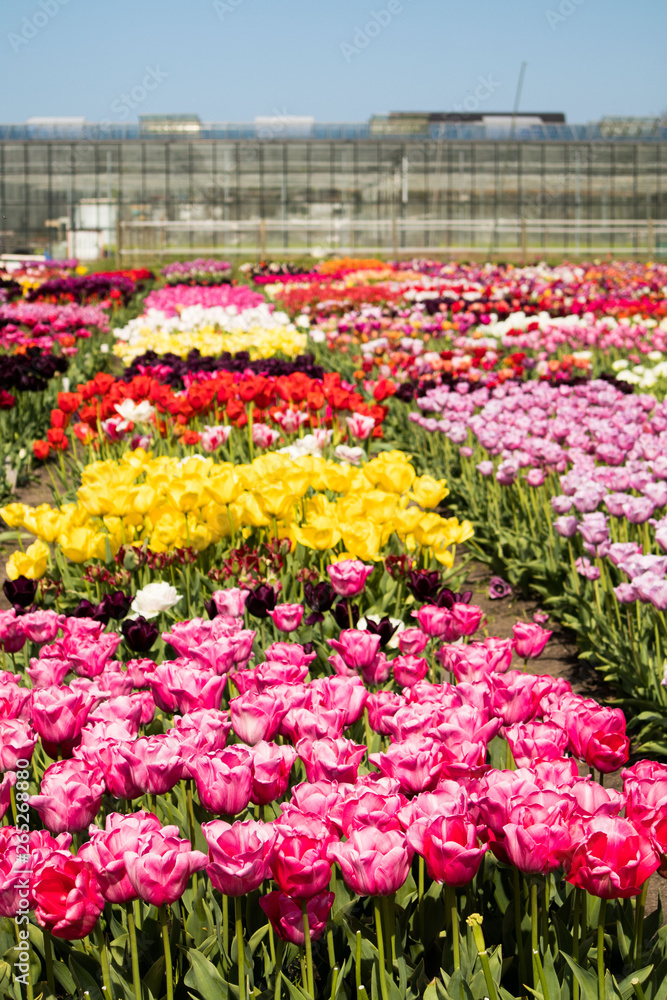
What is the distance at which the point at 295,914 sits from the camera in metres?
1.23

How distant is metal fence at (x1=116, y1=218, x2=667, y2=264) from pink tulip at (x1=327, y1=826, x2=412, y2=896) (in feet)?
122

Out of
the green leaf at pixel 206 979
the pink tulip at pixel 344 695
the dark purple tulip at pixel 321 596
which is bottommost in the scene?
the green leaf at pixel 206 979

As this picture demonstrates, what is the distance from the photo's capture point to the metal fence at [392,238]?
126ft

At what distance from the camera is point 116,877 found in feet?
3.86

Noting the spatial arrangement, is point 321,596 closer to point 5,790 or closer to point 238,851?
point 5,790

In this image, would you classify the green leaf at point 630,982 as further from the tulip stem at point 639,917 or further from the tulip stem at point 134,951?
the tulip stem at point 134,951

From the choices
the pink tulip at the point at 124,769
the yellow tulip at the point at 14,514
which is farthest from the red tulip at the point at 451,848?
the yellow tulip at the point at 14,514

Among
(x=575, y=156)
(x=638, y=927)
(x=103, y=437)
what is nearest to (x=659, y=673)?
(x=638, y=927)

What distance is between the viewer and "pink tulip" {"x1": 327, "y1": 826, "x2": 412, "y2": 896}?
3.74ft

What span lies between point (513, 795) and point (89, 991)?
74cm

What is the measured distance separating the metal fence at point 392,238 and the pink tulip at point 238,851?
122 ft

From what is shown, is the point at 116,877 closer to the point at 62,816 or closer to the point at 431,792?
the point at 62,816

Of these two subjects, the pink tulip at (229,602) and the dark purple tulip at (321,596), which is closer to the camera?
the pink tulip at (229,602)

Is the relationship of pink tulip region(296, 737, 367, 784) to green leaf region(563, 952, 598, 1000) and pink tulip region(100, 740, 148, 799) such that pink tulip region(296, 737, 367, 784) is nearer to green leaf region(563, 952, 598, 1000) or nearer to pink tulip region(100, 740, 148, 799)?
pink tulip region(100, 740, 148, 799)
